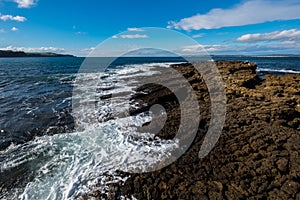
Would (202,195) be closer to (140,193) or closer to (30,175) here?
(140,193)

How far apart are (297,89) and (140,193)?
42.6 feet

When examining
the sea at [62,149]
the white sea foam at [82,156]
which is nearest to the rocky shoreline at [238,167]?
the white sea foam at [82,156]

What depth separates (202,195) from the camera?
17.5 feet

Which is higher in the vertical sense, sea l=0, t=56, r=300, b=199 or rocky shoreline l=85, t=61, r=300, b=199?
rocky shoreline l=85, t=61, r=300, b=199

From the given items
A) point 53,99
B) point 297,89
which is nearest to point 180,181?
point 297,89

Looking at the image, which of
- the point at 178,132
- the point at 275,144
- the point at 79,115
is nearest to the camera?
the point at 275,144

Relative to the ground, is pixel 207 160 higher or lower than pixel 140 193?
higher

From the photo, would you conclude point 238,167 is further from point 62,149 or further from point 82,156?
point 62,149

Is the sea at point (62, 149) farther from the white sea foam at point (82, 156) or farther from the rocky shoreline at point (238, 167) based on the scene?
the rocky shoreline at point (238, 167)

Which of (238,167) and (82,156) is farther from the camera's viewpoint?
(82,156)

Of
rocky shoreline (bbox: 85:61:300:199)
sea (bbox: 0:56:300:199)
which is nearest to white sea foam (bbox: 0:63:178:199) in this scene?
sea (bbox: 0:56:300:199)

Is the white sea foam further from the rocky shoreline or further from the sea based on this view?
the rocky shoreline

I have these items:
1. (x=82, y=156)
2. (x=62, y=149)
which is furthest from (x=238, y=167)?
(x=62, y=149)

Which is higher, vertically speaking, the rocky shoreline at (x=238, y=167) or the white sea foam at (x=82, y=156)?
the rocky shoreline at (x=238, y=167)
